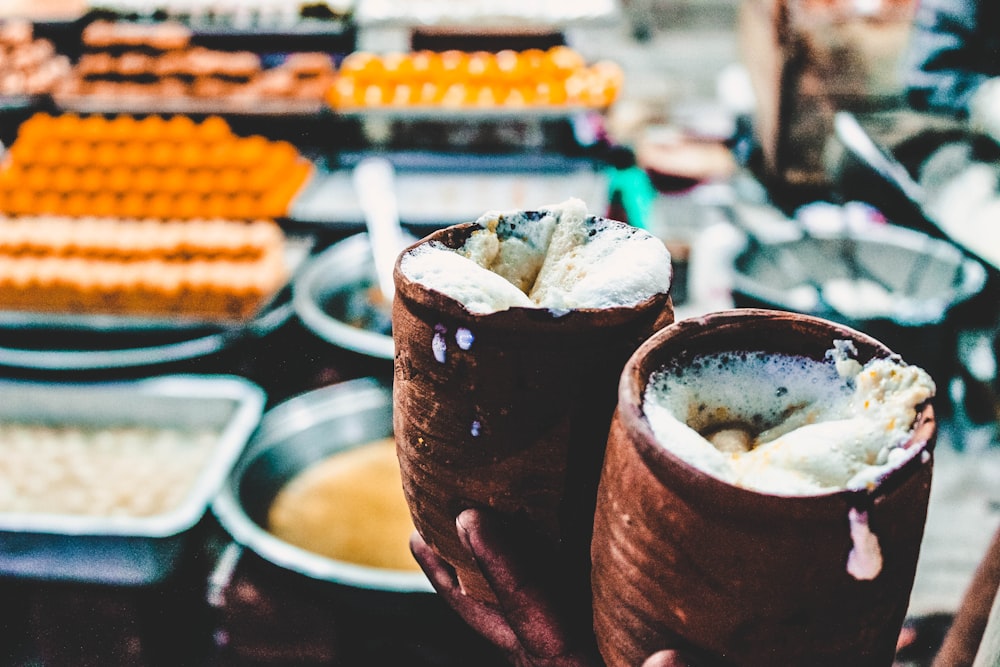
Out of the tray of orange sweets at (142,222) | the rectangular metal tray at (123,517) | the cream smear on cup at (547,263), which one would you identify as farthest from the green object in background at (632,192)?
the cream smear on cup at (547,263)

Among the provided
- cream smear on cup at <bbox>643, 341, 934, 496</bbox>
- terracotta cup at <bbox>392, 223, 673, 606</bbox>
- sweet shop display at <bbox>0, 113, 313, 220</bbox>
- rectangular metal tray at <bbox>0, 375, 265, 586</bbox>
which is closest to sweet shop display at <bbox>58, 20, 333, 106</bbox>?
sweet shop display at <bbox>0, 113, 313, 220</bbox>

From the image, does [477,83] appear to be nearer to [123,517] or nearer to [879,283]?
[879,283]

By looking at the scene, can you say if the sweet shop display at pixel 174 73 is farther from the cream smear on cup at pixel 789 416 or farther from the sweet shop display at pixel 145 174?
the cream smear on cup at pixel 789 416

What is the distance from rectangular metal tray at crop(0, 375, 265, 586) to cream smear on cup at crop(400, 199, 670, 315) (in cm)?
181

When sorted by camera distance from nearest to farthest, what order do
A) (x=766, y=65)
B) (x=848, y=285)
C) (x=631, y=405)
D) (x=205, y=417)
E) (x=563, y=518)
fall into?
(x=631, y=405) → (x=563, y=518) → (x=848, y=285) → (x=205, y=417) → (x=766, y=65)

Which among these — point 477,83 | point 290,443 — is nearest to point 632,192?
point 477,83

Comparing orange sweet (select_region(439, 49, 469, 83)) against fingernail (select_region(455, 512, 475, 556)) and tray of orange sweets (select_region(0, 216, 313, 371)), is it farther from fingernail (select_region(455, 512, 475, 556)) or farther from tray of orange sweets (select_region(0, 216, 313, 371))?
fingernail (select_region(455, 512, 475, 556))

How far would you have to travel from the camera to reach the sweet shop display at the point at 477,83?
14.5 feet

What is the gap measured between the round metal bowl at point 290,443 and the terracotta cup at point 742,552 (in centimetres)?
156

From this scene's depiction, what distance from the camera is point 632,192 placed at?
4395mm

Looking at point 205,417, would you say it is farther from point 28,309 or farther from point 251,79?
point 251,79

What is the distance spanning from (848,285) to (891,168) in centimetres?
51

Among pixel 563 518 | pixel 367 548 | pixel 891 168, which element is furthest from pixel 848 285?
pixel 563 518

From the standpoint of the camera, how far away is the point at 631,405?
60cm
